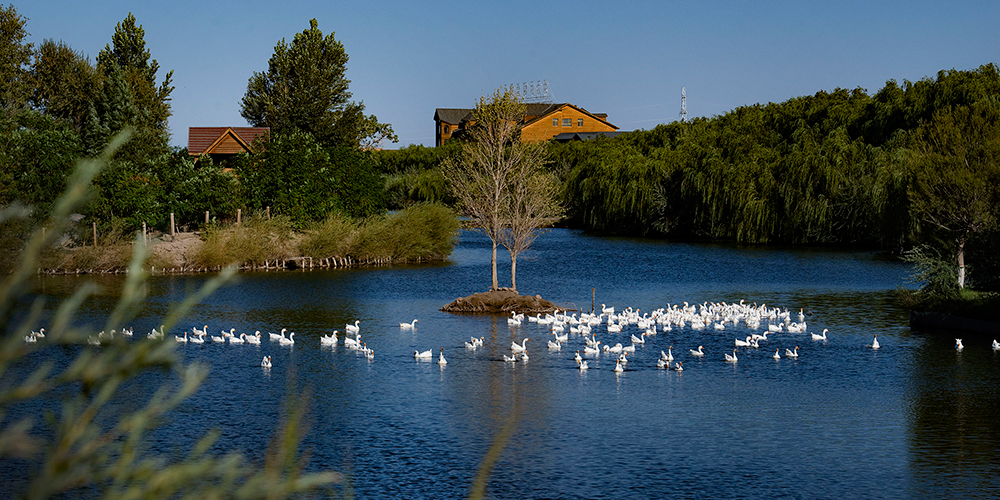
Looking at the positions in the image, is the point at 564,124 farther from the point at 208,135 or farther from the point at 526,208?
the point at 526,208

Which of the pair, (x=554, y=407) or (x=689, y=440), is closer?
(x=689, y=440)

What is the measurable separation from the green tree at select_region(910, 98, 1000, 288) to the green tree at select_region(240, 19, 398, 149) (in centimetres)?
5159

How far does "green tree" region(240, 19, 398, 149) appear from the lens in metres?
81.2

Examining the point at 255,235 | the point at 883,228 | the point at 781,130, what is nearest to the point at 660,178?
the point at 781,130

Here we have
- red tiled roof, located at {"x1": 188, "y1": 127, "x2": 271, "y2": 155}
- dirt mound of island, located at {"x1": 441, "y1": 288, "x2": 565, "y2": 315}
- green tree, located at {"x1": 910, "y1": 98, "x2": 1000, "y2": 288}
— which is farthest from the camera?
red tiled roof, located at {"x1": 188, "y1": 127, "x2": 271, "y2": 155}

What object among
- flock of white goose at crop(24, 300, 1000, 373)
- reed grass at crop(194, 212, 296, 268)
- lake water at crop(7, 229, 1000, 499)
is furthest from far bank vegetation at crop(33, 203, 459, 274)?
flock of white goose at crop(24, 300, 1000, 373)

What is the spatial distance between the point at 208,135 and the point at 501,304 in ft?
213

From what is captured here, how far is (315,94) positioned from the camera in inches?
3246

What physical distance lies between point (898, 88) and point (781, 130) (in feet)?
33.8

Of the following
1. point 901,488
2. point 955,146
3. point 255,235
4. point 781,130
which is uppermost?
point 781,130

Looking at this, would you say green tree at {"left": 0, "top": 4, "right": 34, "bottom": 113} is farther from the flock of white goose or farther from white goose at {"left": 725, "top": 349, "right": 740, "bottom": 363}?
white goose at {"left": 725, "top": 349, "right": 740, "bottom": 363}

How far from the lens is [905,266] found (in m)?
52.8

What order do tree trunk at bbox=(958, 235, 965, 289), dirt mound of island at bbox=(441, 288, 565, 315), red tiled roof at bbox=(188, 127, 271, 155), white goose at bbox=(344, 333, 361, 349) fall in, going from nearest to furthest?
white goose at bbox=(344, 333, 361, 349) → tree trunk at bbox=(958, 235, 965, 289) → dirt mound of island at bbox=(441, 288, 565, 315) → red tiled roof at bbox=(188, 127, 271, 155)

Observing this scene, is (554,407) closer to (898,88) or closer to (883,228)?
(883,228)
